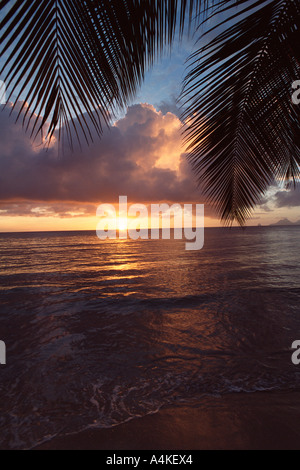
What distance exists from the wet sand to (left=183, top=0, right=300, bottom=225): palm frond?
2317 millimetres

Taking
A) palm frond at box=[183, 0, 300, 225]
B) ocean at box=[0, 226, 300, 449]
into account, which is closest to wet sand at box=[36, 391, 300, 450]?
ocean at box=[0, 226, 300, 449]

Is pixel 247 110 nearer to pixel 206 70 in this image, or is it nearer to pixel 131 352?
pixel 206 70

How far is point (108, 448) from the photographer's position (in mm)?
2469

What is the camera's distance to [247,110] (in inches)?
82.8

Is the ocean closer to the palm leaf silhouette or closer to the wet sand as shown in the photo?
the wet sand

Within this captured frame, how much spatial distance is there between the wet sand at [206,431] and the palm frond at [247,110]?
2.32 metres

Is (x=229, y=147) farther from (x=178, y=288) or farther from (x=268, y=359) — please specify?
(x=178, y=288)

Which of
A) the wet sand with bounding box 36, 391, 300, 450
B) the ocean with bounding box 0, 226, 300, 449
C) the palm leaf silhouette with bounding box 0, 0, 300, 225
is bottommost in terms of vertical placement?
the ocean with bounding box 0, 226, 300, 449

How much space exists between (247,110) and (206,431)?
131 inches

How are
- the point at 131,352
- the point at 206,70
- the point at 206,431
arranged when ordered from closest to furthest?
the point at 206,70 → the point at 206,431 → the point at 131,352

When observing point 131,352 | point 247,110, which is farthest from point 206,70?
point 131,352

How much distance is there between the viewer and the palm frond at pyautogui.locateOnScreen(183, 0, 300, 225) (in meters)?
1.62

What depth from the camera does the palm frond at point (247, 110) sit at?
5.32 ft

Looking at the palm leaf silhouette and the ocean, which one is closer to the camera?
the palm leaf silhouette
